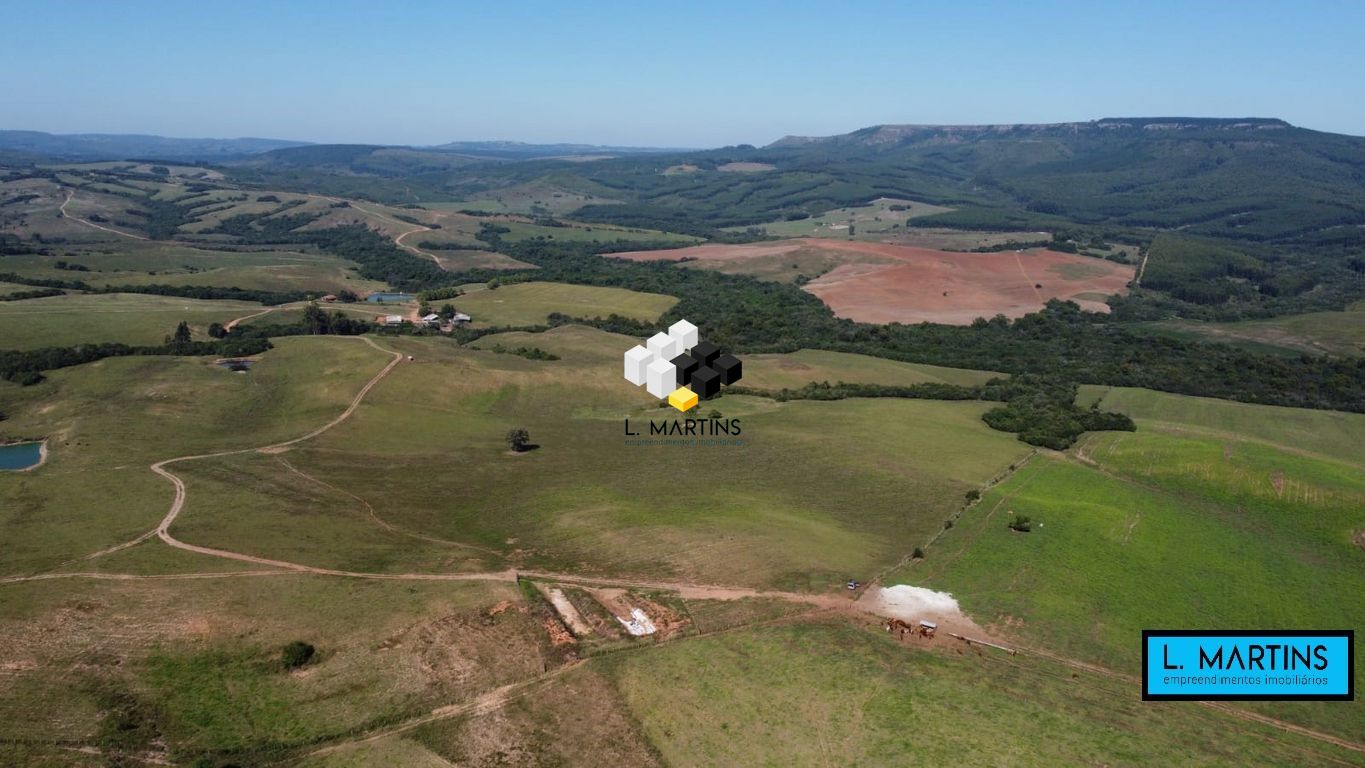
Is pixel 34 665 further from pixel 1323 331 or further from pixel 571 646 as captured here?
pixel 1323 331

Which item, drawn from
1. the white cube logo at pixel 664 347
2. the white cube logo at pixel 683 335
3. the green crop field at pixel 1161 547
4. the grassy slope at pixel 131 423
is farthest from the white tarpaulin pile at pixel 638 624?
the grassy slope at pixel 131 423

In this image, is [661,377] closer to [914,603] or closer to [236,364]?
[914,603]

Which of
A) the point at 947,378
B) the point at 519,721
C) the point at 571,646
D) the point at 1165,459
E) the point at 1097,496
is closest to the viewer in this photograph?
the point at 519,721

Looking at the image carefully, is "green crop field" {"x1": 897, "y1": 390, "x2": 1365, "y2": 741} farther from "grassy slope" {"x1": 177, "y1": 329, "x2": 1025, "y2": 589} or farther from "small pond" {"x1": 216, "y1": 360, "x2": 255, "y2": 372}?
"small pond" {"x1": 216, "y1": 360, "x2": 255, "y2": 372}

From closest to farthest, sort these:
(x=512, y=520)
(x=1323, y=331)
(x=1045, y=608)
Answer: (x=1045, y=608), (x=512, y=520), (x=1323, y=331)

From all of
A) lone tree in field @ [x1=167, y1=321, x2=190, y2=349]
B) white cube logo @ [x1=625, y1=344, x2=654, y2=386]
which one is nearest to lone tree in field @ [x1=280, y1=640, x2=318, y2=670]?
white cube logo @ [x1=625, y1=344, x2=654, y2=386]

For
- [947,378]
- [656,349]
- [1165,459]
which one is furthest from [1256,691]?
[947,378]

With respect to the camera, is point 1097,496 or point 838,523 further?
point 1097,496

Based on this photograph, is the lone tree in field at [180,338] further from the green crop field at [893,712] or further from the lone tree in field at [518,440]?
the green crop field at [893,712]
